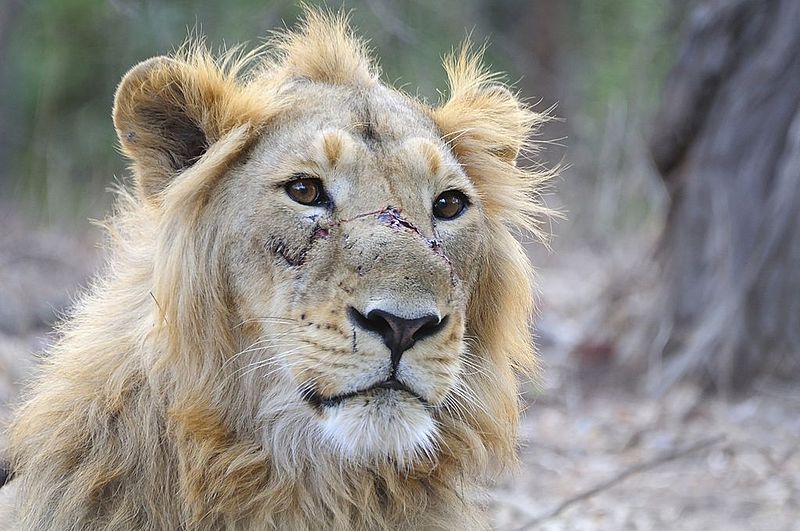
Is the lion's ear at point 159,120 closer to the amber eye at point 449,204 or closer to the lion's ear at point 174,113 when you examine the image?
the lion's ear at point 174,113

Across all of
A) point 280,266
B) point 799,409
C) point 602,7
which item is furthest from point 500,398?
point 602,7

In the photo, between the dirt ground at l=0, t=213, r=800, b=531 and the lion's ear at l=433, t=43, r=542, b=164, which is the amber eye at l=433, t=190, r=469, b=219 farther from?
the dirt ground at l=0, t=213, r=800, b=531

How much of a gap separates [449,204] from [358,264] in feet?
1.56

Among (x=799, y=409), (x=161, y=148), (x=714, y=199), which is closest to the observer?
(x=161, y=148)

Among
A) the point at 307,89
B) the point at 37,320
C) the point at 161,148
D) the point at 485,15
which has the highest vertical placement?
the point at 485,15

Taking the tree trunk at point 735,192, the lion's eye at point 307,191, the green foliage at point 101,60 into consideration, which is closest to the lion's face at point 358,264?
the lion's eye at point 307,191

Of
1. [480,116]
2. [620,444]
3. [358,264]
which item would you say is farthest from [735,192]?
[358,264]

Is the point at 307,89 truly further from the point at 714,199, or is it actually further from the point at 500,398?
the point at 714,199

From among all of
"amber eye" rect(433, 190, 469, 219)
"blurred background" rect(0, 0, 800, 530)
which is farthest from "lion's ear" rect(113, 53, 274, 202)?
"blurred background" rect(0, 0, 800, 530)

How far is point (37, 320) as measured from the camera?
6.40 metres

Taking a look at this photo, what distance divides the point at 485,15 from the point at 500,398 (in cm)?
1371

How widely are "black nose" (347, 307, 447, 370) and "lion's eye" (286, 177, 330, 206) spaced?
0.38 meters

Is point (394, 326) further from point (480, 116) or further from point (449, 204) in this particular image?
point (480, 116)

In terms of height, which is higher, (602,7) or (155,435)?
(602,7)
